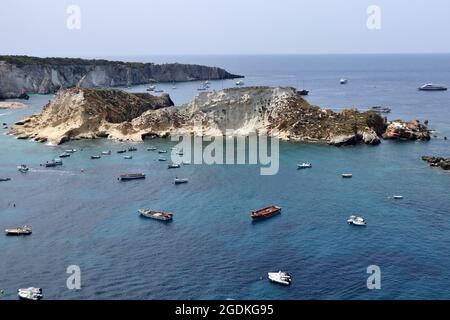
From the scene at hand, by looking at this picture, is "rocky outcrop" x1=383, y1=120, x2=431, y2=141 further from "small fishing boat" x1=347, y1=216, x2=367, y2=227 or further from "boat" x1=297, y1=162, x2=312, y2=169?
"small fishing boat" x1=347, y1=216, x2=367, y2=227

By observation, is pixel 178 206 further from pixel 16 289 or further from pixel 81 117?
pixel 81 117

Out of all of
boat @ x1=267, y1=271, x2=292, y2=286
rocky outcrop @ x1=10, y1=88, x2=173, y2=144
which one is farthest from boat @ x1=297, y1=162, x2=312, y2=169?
rocky outcrop @ x1=10, y1=88, x2=173, y2=144

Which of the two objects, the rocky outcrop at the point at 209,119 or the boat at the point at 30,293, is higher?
the rocky outcrop at the point at 209,119

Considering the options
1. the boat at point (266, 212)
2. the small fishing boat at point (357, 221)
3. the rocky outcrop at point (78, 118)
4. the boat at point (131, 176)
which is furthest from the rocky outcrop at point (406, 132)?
the rocky outcrop at point (78, 118)

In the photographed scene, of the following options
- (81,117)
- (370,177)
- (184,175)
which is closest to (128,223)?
(184,175)

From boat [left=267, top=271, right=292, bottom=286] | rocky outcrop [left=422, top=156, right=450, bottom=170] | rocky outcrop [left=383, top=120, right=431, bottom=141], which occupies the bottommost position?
boat [left=267, top=271, right=292, bottom=286]

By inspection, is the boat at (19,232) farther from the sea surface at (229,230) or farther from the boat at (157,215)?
the boat at (157,215)

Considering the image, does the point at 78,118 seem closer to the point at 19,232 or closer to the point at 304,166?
the point at 304,166
